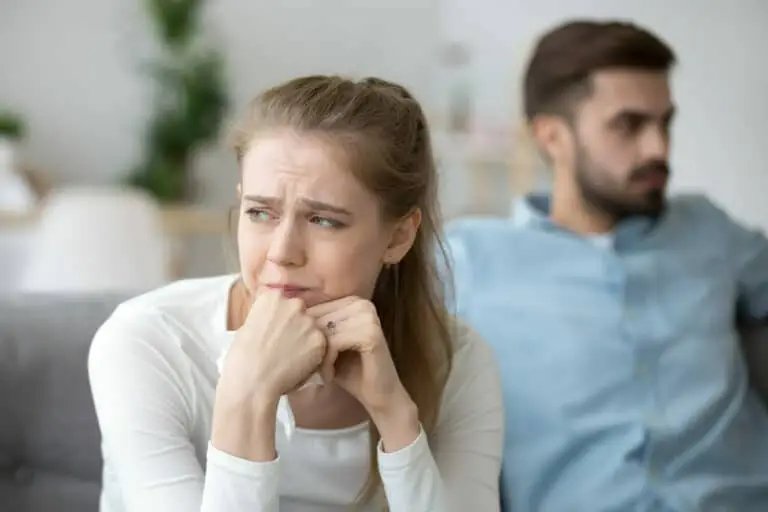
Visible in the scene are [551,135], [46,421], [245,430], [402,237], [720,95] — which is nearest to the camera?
[245,430]

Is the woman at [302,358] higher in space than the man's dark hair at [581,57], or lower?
lower

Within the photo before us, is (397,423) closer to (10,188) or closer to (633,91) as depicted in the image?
(633,91)

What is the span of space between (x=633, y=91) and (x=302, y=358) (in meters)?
0.97

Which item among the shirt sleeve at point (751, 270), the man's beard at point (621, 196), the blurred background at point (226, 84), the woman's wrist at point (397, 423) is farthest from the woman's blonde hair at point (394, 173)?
the blurred background at point (226, 84)

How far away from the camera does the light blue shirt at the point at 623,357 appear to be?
159 centimetres

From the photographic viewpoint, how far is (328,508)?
49.2 inches

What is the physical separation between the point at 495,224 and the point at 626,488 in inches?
19.8

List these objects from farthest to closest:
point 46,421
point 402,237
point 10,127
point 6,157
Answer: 1. point 10,127
2. point 6,157
3. point 46,421
4. point 402,237

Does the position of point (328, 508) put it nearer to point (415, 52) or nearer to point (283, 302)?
point (283, 302)

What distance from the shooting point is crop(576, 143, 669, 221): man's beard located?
183 cm

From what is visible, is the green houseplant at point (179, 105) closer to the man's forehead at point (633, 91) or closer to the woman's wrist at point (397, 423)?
the man's forehead at point (633, 91)

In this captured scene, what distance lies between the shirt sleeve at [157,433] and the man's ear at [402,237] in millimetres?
270

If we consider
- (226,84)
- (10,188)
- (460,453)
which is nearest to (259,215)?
(460,453)

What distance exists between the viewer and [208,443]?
1146 millimetres
